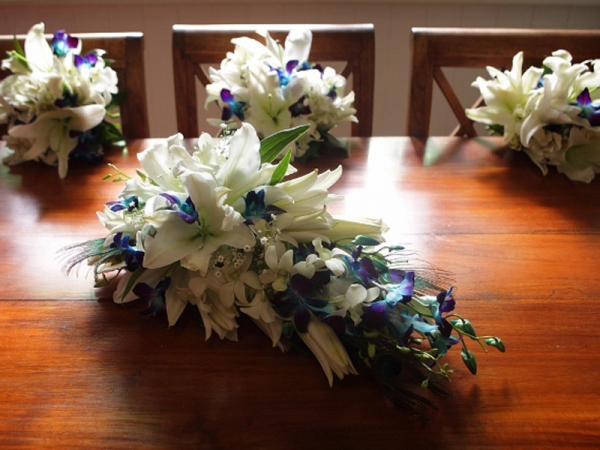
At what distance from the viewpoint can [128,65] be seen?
4.66 feet

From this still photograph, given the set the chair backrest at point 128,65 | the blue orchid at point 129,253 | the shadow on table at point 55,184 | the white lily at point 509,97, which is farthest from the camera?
the chair backrest at point 128,65

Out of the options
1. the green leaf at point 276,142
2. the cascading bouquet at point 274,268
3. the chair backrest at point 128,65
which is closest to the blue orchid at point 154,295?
the cascading bouquet at point 274,268

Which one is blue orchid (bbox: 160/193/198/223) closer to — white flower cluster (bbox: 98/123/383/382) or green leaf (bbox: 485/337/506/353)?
white flower cluster (bbox: 98/123/383/382)

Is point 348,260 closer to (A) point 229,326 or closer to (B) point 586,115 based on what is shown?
(A) point 229,326

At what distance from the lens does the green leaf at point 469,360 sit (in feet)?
2.32

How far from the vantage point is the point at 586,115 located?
1.17m

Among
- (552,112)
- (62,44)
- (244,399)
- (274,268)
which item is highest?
(62,44)

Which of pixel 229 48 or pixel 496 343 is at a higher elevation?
pixel 229 48

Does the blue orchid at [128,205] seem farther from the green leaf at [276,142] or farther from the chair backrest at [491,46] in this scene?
the chair backrest at [491,46]

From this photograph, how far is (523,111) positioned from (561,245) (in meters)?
0.35

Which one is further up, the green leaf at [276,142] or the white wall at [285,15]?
the white wall at [285,15]

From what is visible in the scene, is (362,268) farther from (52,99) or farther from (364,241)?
(52,99)

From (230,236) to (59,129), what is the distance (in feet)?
2.26

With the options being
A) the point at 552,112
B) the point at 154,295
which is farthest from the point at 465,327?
the point at 552,112
